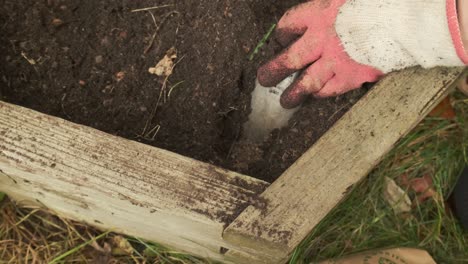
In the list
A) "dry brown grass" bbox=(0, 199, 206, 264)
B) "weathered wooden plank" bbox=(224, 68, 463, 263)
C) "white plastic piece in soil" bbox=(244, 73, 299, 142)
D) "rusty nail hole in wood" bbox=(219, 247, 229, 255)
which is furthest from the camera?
"dry brown grass" bbox=(0, 199, 206, 264)

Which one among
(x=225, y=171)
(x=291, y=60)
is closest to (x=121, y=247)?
(x=225, y=171)

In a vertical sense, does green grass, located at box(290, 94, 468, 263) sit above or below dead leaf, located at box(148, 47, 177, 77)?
below

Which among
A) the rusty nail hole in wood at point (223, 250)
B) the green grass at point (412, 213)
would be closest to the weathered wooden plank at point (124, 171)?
the rusty nail hole in wood at point (223, 250)

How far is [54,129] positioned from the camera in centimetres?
117

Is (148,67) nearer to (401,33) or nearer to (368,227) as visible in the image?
(401,33)

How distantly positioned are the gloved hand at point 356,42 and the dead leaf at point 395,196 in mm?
729

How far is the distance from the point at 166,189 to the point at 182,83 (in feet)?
1.45

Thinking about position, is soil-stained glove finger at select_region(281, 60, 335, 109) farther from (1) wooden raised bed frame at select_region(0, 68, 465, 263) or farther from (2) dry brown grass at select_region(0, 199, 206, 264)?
(2) dry brown grass at select_region(0, 199, 206, 264)

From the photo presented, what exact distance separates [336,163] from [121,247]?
39.8 inches

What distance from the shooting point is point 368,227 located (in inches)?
74.4

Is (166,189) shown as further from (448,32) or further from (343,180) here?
(448,32)

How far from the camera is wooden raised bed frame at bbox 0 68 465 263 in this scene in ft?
3.70

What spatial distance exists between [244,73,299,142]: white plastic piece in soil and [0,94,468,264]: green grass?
1.53ft

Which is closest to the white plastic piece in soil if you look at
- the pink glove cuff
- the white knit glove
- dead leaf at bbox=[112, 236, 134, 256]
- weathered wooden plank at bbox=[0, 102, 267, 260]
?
the white knit glove
